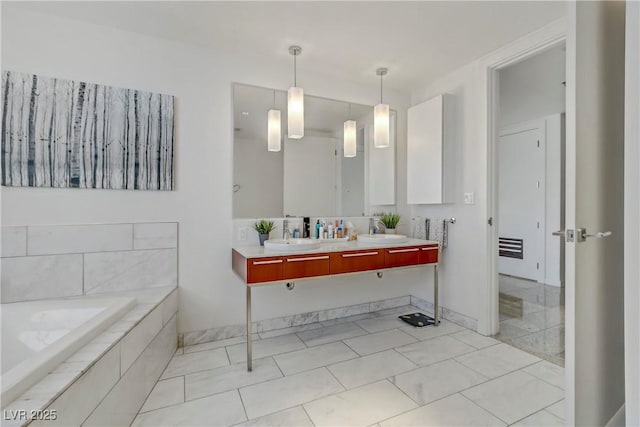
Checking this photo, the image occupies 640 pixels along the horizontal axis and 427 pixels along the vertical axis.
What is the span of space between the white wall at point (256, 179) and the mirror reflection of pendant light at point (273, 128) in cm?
5

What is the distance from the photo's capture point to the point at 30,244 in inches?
76.4

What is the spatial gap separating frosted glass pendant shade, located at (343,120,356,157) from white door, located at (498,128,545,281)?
2.27m

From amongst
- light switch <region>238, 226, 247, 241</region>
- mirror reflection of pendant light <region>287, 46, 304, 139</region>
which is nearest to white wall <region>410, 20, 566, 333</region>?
mirror reflection of pendant light <region>287, 46, 304, 139</region>

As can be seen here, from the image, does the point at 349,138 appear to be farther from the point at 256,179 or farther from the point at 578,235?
the point at 578,235

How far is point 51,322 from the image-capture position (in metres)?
1.70

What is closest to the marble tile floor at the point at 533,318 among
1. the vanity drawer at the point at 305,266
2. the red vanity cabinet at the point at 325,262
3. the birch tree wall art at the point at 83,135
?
the red vanity cabinet at the point at 325,262

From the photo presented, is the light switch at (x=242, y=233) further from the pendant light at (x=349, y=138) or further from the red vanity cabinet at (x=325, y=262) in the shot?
the pendant light at (x=349, y=138)

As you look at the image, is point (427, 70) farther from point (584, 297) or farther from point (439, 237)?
point (584, 297)

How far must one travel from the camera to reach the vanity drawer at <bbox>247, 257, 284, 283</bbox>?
202cm

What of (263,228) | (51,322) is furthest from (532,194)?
(51,322)

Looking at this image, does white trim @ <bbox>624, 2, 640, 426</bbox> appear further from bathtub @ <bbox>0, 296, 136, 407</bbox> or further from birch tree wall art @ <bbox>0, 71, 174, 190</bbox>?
birch tree wall art @ <bbox>0, 71, 174, 190</bbox>

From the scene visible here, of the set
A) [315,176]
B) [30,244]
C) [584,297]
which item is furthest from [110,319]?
[584,297]

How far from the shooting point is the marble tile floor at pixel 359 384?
61.0 inches

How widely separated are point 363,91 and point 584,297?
8.01 feet
